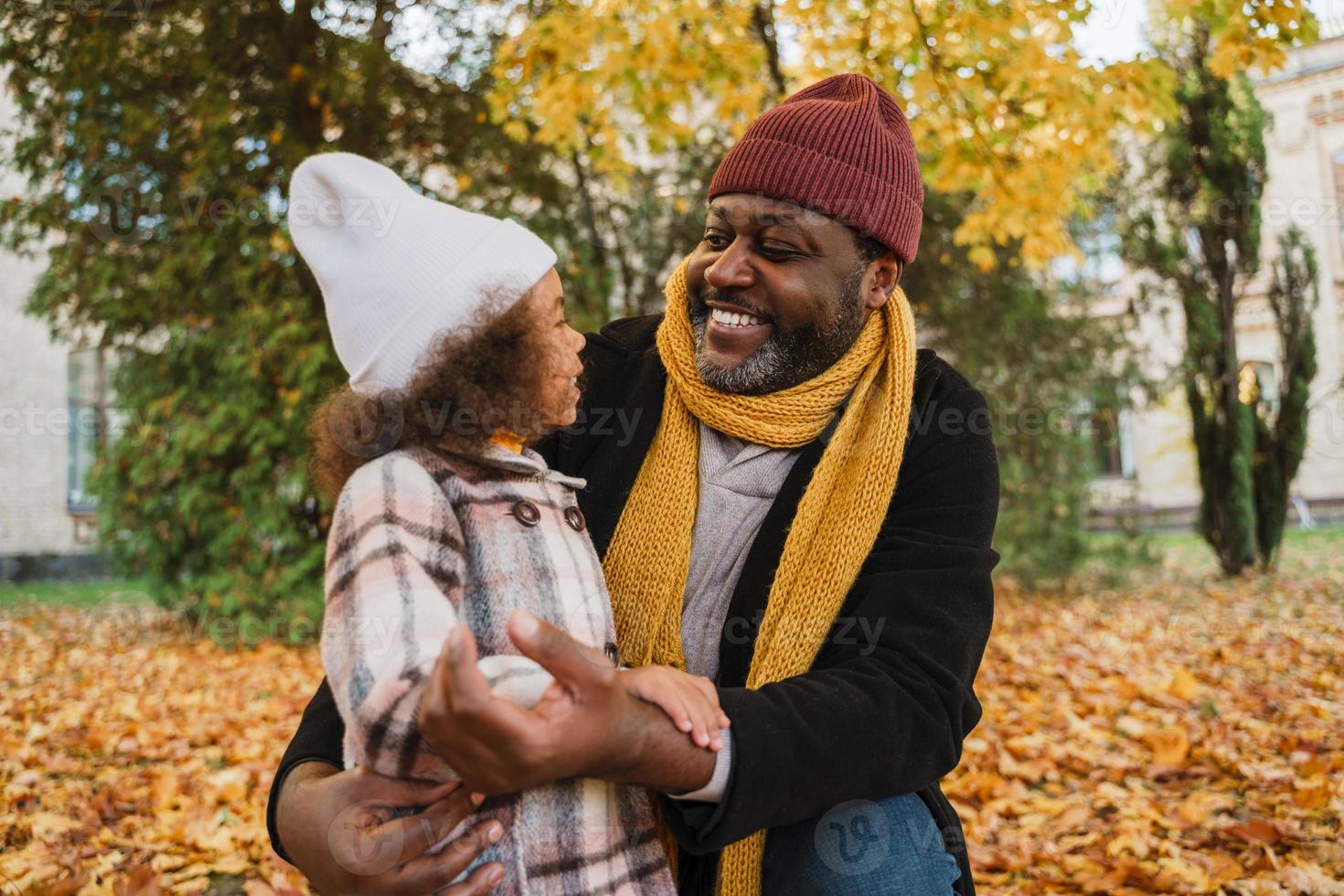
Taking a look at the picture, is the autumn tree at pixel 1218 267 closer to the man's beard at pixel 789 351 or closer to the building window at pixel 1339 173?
the man's beard at pixel 789 351

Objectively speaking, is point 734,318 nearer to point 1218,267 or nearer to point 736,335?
point 736,335

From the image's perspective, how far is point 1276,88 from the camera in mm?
22188

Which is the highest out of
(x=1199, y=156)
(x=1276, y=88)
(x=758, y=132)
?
(x=1276, y=88)

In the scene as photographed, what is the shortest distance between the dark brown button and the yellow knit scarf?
1.32 feet

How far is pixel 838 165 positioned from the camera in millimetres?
2297

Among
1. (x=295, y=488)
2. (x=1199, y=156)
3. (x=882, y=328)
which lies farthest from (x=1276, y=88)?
(x=882, y=328)

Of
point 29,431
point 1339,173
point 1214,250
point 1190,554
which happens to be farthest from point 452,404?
point 1339,173

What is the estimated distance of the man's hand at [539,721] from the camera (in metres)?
1.22

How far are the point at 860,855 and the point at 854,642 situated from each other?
375mm

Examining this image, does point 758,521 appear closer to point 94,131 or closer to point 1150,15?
point 94,131

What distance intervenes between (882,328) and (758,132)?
20.6 inches

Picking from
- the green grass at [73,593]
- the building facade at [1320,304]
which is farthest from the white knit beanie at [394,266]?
the building facade at [1320,304]

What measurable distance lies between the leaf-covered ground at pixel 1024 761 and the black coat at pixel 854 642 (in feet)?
6.31

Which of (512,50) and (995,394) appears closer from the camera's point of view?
(512,50)
